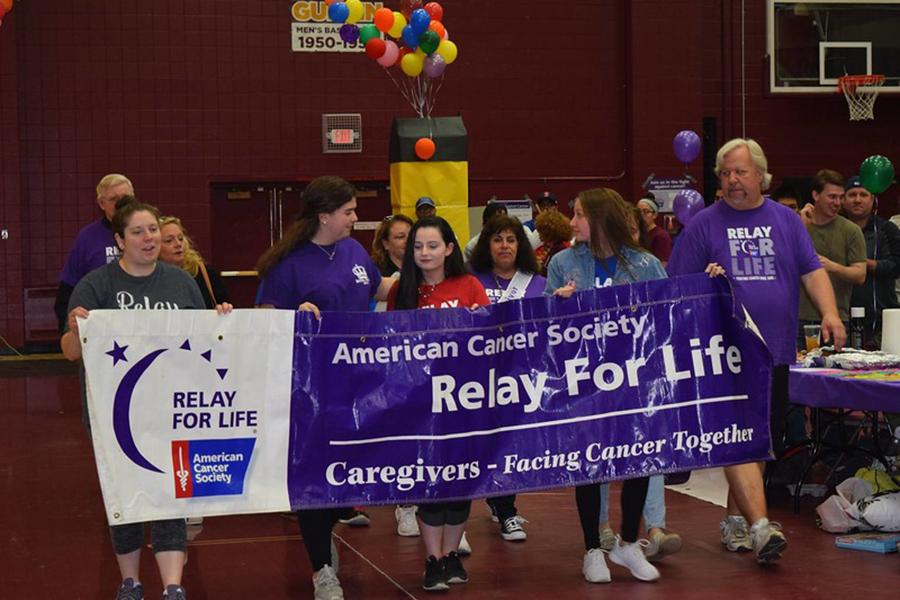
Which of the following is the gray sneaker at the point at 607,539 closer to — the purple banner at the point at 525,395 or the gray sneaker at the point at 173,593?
the purple banner at the point at 525,395

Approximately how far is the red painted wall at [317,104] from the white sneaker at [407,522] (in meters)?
9.89

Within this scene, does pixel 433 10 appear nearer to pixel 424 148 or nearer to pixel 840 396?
pixel 424 148

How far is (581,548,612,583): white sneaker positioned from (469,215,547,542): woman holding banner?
984 mm

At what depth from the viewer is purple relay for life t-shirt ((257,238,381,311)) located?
17.3ft

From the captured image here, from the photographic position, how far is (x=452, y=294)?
5.29m

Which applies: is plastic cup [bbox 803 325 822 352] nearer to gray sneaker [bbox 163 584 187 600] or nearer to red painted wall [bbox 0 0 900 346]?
gray sneaker [bbox 163 584 187 600]

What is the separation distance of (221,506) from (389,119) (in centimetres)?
1176

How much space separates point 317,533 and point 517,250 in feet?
6.31

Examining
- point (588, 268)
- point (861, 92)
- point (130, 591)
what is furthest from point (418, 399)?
point (861, 92)

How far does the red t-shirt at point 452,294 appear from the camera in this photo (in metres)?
5.27

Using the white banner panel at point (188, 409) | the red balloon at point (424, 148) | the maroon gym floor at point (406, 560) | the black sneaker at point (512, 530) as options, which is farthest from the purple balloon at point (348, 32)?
the white banner panel at point (188, 409)

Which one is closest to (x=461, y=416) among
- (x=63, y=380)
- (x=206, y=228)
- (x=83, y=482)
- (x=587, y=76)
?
(x=83, y=482)

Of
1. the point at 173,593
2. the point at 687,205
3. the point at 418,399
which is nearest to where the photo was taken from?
the point at 173,593

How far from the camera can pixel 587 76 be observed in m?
16.7
